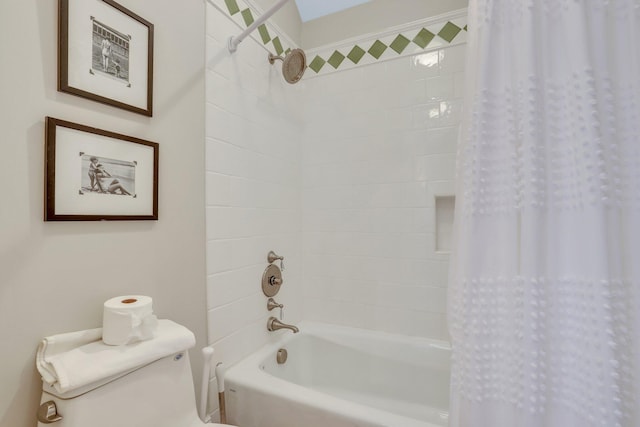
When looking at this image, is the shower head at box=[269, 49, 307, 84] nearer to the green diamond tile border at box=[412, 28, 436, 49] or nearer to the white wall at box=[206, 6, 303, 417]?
the white wall at box=[206, 6, 303, 417]

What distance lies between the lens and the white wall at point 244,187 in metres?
1.33

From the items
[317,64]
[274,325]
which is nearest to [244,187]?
[274,325]

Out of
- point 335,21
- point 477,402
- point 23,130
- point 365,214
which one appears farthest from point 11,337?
point 335,21

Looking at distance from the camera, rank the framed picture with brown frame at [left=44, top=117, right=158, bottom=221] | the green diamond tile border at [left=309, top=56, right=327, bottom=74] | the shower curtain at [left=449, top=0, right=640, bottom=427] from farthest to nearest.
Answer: the green diamond tile border at [left=309, top=56, right=327, bottom=74] < the framed picture with brown frame at [left=44, top=117, right=158, bottom=221] < the shower curtain at [left=449, top=0, right=640, bottom=427]

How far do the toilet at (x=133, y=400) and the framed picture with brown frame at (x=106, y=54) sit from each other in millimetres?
789

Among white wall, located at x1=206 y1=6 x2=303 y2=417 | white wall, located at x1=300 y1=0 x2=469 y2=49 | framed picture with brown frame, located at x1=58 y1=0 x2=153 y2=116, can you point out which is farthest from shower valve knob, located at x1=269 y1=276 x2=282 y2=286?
white wall, located at x1=300 y1=0 x2=469 y2=49

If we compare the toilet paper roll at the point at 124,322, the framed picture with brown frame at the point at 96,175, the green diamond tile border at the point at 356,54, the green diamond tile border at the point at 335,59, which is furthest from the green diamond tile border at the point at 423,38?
the toilet paper roll at the point at 124,322

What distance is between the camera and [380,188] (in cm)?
183

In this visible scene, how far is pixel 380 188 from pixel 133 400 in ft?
4.86

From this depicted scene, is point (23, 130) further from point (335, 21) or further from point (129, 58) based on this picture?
point (335, 21)

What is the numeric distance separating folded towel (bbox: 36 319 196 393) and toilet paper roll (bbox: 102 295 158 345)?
21 mm

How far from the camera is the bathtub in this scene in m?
1.18

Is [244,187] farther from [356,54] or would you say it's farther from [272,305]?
[356,54]

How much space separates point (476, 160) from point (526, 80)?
21 cm
